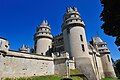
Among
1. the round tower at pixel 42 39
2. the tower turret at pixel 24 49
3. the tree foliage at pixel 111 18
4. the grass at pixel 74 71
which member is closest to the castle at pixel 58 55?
the round tower at pixel 42 39

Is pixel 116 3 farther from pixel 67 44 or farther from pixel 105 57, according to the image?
pixel 105 57

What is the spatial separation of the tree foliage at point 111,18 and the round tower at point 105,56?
32.3m

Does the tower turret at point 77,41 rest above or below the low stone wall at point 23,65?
above

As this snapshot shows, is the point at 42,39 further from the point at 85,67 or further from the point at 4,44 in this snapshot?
the point at 4,44

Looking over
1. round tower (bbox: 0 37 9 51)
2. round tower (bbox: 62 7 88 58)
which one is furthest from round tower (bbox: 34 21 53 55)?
round tower (bbox: 0 37 9 51)

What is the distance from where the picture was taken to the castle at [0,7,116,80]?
82.0 ft

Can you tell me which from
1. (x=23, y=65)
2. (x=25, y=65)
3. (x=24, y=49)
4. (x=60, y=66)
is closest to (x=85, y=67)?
(x=60, y=66)

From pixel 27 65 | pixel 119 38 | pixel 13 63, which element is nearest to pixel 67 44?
pixel 27 65

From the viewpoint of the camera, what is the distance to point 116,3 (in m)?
11.8

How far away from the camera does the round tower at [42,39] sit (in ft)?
136

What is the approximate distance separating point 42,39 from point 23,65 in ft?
52.6

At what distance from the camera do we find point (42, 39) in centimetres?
4172

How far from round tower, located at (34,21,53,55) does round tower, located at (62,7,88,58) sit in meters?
6.90

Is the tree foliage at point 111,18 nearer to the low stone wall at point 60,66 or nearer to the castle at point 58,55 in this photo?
the castle at point 58,55
